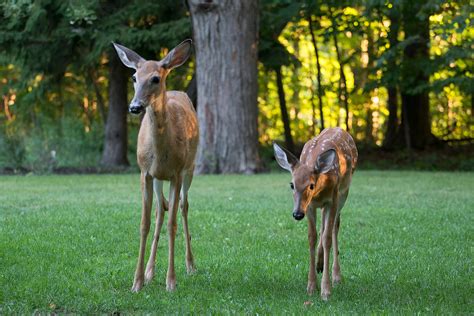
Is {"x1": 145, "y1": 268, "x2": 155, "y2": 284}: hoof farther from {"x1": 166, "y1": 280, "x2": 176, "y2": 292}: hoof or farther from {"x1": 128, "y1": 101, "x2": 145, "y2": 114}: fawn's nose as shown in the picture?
{"x1": 128, "y1": 101, "x2": 145, "y2": 114}: fawn's nose

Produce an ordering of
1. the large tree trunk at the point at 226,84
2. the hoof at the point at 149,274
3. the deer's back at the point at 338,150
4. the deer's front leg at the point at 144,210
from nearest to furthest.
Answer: the deer's front leg at the point at 144,210
the deer's back at the point at 338,150
the hoof at the point at 149,274
the large tree trunk at the point at 226,84

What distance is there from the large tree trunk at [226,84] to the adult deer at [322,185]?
39.4 feet

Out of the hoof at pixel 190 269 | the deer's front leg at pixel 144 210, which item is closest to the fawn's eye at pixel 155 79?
the deer's front leg at pixel 144 210

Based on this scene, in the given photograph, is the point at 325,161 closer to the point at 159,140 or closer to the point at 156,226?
the point at 159,140

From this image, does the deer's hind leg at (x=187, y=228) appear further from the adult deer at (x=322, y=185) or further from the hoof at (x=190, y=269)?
the adult deer at (x=322, y=185)

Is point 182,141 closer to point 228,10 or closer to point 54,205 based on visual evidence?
point 54,205

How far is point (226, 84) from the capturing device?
64.5 feet

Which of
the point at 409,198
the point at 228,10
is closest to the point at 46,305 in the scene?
the point at 409,198

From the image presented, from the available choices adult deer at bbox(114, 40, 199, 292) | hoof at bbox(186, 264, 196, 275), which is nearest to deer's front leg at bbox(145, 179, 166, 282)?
adult deer at bbox(114, 40, 199, 292)

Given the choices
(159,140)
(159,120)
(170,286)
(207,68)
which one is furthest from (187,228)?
(207,68)

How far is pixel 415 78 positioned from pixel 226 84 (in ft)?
21.8

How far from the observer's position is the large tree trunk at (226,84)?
19.5 m

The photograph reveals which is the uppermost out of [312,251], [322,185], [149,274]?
[322,185]

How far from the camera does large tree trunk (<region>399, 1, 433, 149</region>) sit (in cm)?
2339
